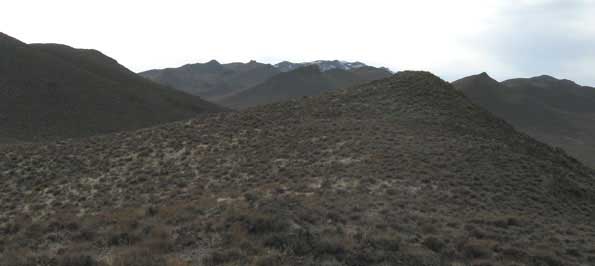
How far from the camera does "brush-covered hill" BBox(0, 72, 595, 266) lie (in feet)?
37.0

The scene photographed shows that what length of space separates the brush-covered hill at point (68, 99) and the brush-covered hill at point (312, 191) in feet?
113

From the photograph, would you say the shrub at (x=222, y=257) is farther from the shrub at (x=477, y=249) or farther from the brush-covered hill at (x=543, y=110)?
the brush-covered hill at (x=543, y=110)

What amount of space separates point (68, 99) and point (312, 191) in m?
69.8

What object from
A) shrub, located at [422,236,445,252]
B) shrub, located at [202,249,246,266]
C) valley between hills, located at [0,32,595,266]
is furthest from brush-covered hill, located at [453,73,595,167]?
shrub, located at [202,249,246,266]

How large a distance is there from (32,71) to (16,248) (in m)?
82.4

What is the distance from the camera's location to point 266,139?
105ft

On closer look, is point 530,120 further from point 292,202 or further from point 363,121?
point 292,202

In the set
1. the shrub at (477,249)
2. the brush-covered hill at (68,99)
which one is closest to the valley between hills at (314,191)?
the shrub at (477,249)

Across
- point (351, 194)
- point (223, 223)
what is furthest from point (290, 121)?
point (223, 223)

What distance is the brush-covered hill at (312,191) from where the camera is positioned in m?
11.3

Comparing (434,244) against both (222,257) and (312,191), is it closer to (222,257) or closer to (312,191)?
(222,257)

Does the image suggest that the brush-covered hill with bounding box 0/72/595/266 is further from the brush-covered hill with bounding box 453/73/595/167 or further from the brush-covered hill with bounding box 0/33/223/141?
the brush-covered hill with bounding box 453/73/595/167

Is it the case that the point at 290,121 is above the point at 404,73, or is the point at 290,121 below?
below

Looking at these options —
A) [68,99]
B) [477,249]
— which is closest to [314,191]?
[477,249]
